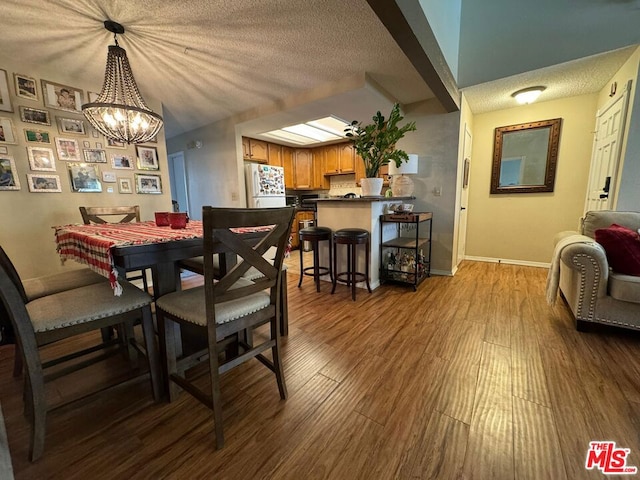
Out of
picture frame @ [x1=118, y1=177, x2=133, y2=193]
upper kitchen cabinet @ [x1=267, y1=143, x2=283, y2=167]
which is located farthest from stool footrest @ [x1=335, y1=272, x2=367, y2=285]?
upper kitchen cabinet @ [x1=267, y1=143, x2=283, y2=167]

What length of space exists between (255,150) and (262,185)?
889 millimetres

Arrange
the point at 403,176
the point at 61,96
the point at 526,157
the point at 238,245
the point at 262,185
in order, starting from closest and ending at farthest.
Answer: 1. the point at 238,245
2. the point at 61,96
3. the point at 403,176
4. the point at 526,157
5. the point at 262,185

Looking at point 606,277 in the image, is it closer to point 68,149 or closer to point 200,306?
point 200,306

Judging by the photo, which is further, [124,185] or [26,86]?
[124,185]

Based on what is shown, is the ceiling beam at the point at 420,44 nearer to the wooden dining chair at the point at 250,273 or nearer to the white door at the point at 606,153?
the white door at the point at 606,153

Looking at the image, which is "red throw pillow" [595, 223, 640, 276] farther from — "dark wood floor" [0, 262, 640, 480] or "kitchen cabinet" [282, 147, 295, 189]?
"kitchen cabinet" [282, 147, 295, 189]

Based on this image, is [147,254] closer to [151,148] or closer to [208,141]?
[151,148]

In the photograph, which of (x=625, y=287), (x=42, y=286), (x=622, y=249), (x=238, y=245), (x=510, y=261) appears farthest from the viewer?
(x=510, y=261)

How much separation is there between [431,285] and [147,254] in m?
2.89

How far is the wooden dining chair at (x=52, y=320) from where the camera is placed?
1005 millimetres

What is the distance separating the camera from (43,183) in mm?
2434

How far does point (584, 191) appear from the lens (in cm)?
338

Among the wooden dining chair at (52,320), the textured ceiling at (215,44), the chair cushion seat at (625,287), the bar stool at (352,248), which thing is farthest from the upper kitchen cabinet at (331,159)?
the wooden dining chair at (52,320)

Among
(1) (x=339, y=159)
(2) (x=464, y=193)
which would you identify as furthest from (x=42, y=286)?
(1) (x=339, y=159)
